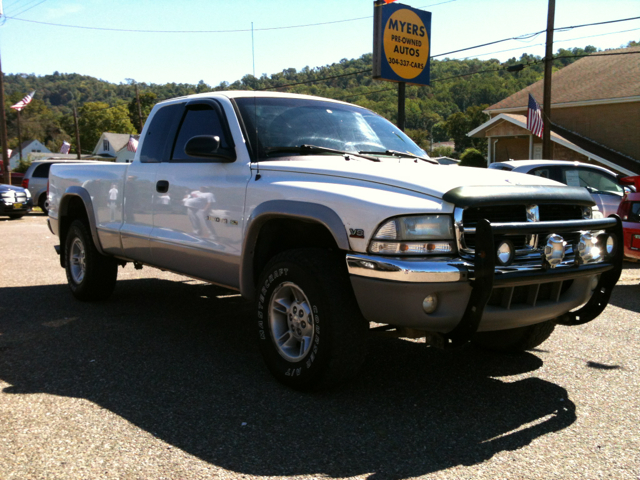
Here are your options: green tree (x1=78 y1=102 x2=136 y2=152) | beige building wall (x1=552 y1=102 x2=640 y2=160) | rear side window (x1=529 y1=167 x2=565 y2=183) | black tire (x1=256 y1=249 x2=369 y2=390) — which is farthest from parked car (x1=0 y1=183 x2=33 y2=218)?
green tree (x1=78 y1=102 x2=136 y2=152)

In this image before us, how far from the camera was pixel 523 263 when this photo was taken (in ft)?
12.0

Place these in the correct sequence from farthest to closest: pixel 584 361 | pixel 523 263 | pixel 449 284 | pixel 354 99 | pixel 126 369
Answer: pixel 354 99
pixel 584 361
pixel 126 369
pixel 523 263
pixel 449 284

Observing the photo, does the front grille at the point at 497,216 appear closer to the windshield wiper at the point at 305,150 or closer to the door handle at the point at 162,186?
the windshield wiper at the point at 305,150

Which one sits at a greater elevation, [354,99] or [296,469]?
[354,99]

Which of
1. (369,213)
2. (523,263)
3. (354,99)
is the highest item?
(354,99)

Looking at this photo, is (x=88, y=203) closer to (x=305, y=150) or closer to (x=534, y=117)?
(x=305, y=150)

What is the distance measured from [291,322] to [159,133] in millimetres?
2541

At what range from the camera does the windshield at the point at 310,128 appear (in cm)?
472

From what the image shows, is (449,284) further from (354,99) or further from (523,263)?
(354,99)

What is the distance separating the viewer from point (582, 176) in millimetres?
11539

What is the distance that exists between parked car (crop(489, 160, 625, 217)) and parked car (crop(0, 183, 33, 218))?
15.1 metres

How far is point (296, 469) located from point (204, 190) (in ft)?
8.11

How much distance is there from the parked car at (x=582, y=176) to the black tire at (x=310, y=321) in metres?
7.80

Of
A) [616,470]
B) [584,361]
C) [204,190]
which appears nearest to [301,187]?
[204,190]
